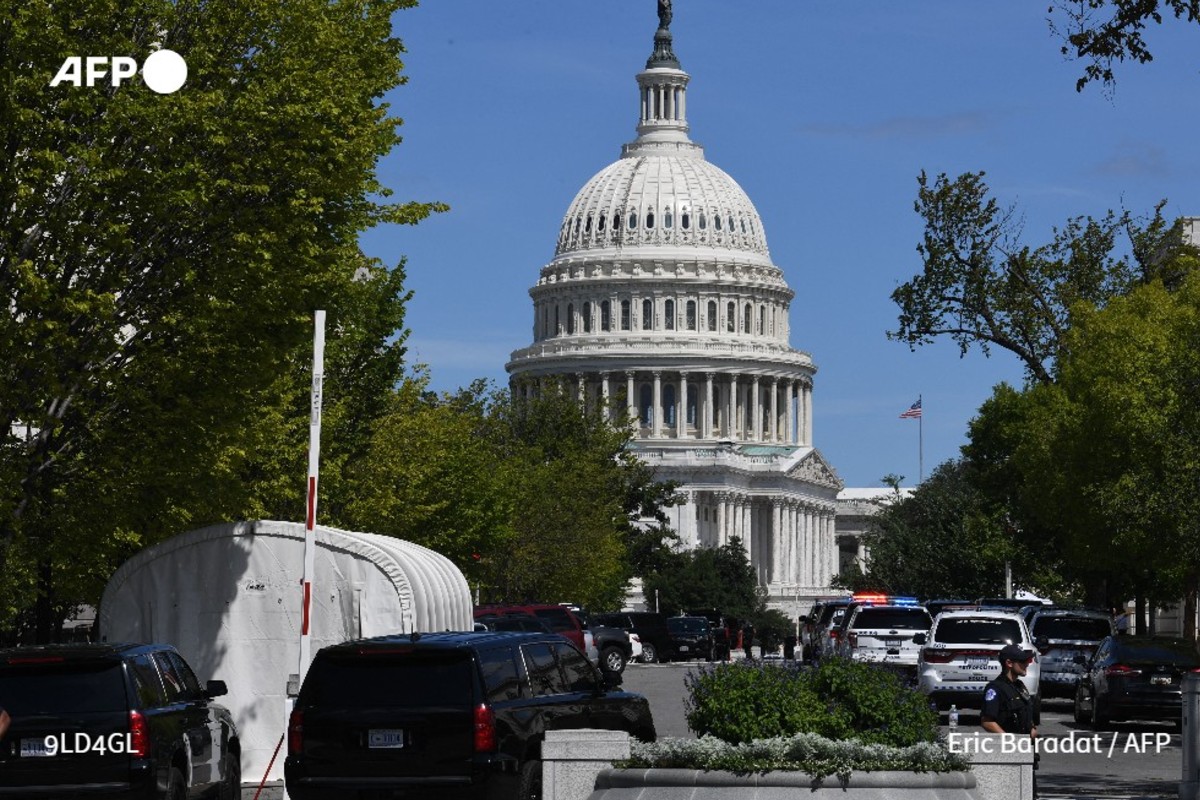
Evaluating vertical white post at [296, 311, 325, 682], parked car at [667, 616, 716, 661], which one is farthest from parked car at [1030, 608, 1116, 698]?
parked car at [667, 616, 716, 661]

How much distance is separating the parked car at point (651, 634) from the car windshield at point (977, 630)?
1494 inches

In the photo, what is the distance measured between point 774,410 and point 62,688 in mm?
177926

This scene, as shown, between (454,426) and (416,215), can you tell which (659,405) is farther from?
(416,215)

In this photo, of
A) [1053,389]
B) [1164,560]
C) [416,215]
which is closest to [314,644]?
[416,215]

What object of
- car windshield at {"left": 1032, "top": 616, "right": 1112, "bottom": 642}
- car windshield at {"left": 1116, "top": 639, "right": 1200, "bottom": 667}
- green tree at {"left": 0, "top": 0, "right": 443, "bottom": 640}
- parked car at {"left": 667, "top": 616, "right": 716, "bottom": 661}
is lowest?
car windshield at {"left": 1116, "top": 639, "right": 1200, "bottom": 667}

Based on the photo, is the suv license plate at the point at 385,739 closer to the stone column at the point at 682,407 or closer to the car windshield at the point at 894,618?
the car windshield at the point at 894,618

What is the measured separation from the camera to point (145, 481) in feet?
85.5

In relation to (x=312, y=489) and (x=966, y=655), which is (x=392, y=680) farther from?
(x=966, y=655)

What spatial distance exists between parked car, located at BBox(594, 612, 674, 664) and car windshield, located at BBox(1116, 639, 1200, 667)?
39254 mm

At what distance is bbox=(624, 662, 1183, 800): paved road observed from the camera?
25125mm

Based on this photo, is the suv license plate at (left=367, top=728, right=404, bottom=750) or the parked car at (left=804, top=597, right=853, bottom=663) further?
the parked car at (left=804, top=597, right=853, bottom=663)

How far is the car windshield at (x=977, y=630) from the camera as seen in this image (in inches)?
1473

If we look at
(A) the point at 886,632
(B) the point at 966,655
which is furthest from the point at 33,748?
(A) the point at 886,632

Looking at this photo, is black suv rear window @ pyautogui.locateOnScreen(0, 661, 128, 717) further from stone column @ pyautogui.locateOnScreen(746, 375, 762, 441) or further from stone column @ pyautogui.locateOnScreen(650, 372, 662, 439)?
stone column @ pyautogui.locateOnScreen(746, 375, 762, 441)
